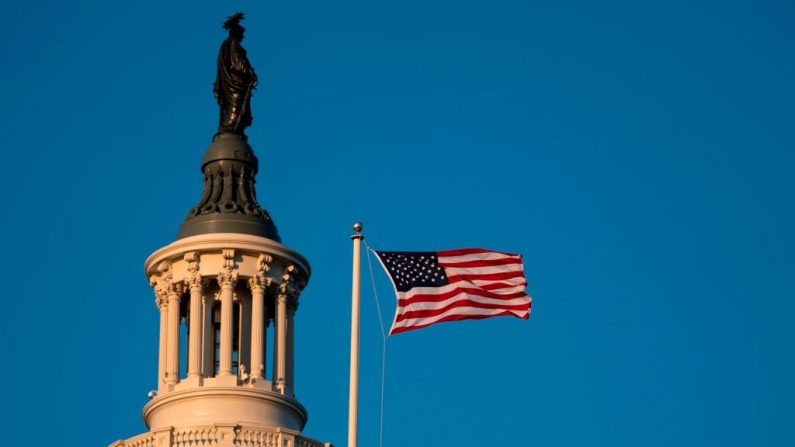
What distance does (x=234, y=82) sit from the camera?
9625cm

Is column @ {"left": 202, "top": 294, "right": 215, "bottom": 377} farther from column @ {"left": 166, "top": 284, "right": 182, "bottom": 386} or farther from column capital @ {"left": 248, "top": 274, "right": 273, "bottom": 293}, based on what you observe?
column capital @ {"left": 248, "top": 274, "right": 273, "bottom": 293}

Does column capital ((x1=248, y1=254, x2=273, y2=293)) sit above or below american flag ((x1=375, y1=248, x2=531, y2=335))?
above

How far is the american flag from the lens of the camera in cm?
8400

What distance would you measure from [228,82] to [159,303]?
8036 millimetres

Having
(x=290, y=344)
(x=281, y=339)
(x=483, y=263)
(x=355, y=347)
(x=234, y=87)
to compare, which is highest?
(x=234, y=87)

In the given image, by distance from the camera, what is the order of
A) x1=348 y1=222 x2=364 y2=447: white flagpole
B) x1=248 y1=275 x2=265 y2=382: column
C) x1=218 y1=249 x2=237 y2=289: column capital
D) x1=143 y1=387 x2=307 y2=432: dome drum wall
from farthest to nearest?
x1=218 y1=249 x2=237 y2=289: column capital, x1=248 y1=275 x2=265 y2=382: column, x1=143 y1=387 x2=307 y2=432: dome drum wall, x1=348 y1=222 x2=364 y2=447: white flagpole

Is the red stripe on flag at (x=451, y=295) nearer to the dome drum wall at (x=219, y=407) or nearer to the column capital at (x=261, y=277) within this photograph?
the dome drum wall at (x=219, y=407)

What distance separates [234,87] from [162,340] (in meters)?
9.12

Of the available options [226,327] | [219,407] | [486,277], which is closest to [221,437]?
[219,407]

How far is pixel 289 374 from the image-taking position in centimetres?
9219

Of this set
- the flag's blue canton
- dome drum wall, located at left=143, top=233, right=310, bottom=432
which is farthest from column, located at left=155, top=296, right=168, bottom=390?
the flag's blue canton

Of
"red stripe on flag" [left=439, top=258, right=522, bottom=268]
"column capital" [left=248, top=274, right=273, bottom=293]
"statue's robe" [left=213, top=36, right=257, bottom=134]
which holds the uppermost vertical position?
"statue's robe" [left=213, top=36, right=257, bottom=134]

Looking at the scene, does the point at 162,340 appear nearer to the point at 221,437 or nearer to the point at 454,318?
the point at 221,437

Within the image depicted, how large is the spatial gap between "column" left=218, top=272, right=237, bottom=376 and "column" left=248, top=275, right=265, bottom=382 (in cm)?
70
